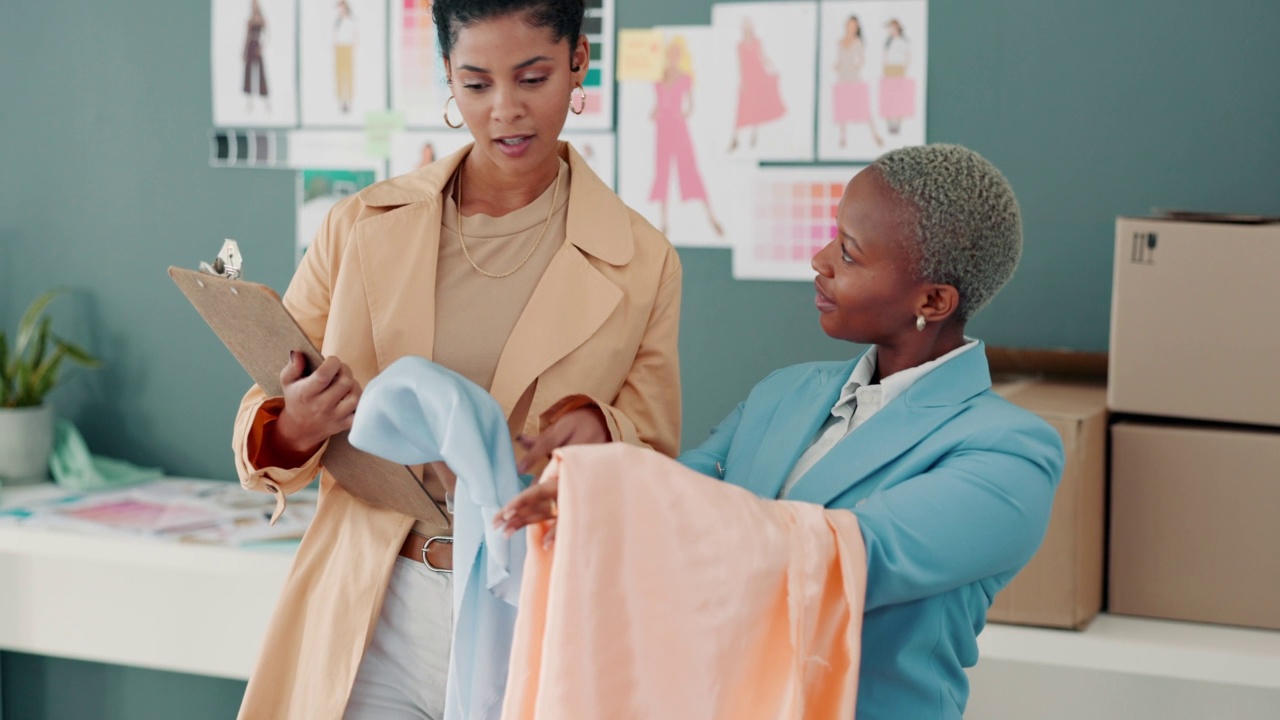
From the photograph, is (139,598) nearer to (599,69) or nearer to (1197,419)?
(599,69)

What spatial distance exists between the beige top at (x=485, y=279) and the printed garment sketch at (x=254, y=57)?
65.2 inches

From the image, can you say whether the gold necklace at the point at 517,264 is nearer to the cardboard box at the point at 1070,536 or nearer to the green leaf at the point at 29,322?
the cardboard box at the point at 1070,536

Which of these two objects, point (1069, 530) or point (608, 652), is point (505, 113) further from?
point (1069, 530)

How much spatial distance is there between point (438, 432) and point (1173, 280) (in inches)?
52.4

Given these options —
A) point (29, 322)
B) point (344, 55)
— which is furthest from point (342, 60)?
point (29, 322)

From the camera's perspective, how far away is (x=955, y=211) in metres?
1.20

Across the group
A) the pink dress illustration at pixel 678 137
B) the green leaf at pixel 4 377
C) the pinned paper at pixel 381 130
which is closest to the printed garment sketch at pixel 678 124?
the pink dress illustration at pixel 678 137

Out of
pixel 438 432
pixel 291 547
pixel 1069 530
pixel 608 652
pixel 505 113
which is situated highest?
pixel 505 113

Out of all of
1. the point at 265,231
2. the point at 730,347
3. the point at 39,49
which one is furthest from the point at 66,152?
the point at 730,347

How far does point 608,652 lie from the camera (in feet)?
3.15

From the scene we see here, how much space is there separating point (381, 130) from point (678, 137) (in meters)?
0.72

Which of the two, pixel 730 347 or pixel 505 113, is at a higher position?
pixel 505 113

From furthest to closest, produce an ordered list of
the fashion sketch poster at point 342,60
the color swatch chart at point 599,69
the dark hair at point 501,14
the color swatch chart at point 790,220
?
1. the fashion sketch poster at point 342,60
2. the color swatch chart at point 599,69
3. the color swatch chart at point 790,220
4. the dark hair at point 501,14

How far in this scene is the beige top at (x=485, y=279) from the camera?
143 centimetres
